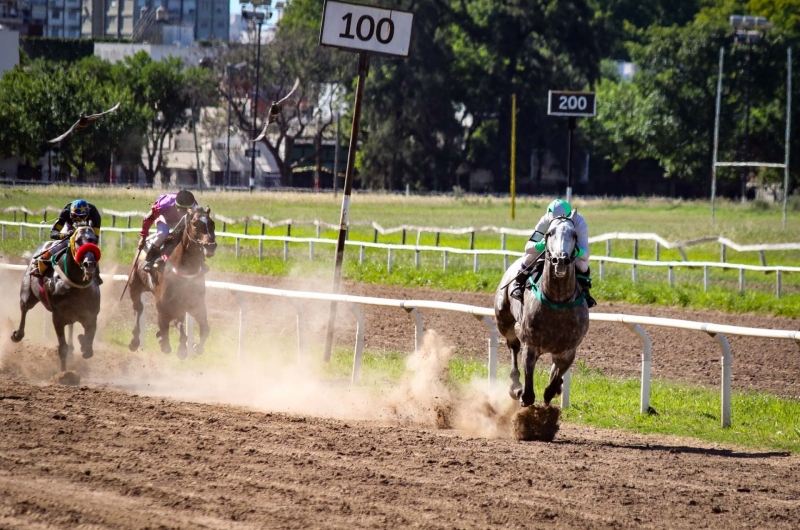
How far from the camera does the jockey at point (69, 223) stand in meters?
10.8

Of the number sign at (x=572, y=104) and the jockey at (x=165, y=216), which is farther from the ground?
the number sign at (x=572, y=104)

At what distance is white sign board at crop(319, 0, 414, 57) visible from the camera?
10281 mm

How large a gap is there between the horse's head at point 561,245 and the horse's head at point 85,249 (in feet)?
15.2

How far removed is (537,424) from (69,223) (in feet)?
18.8

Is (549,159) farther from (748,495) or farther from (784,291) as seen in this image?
Answer: (748,495)

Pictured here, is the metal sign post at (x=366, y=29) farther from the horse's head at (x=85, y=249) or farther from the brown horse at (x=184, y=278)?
the horse's head at (x=85, y=249)

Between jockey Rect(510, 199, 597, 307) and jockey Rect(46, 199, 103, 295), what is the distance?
466cm

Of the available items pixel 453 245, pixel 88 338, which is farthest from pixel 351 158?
pixel 453 245

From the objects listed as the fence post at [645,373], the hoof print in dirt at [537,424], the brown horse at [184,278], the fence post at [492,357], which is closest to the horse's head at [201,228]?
the brown horse at [184,278]

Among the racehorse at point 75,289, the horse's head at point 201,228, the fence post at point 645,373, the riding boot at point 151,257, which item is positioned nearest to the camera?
the fence post at point 645,373

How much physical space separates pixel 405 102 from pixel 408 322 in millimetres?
43520

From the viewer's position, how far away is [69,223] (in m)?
11.2

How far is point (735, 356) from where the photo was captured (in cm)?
1228

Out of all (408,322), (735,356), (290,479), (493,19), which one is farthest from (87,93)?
(493,19)
